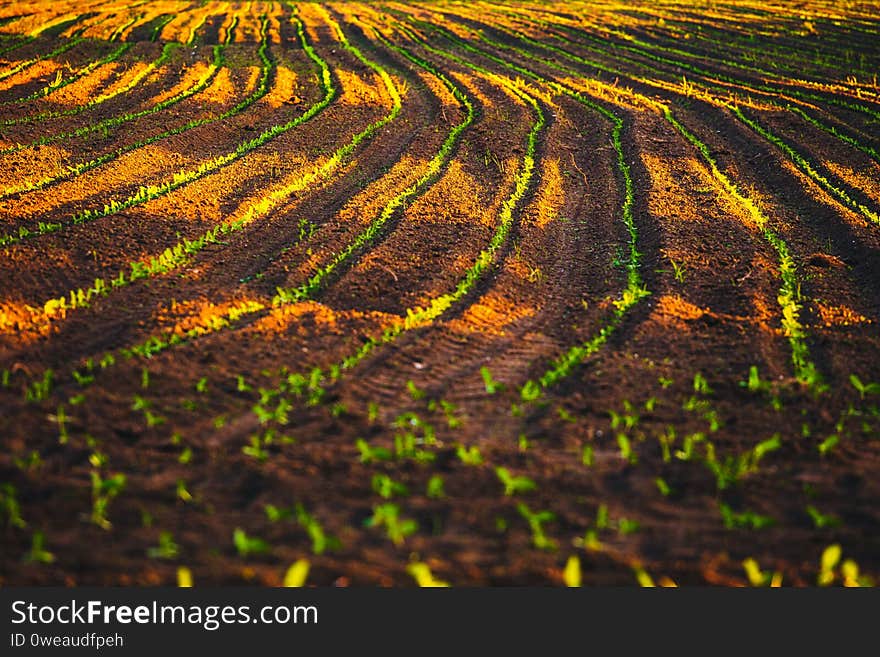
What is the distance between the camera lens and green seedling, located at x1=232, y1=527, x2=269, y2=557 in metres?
3.51

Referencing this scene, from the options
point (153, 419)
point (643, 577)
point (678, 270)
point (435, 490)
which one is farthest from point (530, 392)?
point (678, 270)

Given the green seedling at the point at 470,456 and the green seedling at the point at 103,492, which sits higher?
the green seedling at the point at 470,456

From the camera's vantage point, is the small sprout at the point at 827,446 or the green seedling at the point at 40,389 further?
the green seedling at the point at 40,389

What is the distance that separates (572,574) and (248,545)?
164 centimetres

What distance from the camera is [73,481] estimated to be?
3951 mm

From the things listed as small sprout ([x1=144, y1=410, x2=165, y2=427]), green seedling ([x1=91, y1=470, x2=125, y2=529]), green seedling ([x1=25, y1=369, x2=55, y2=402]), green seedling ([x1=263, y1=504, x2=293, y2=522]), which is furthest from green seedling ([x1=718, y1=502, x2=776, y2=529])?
green seedling ([x1=25, y1=369, x2=55, y2=402])

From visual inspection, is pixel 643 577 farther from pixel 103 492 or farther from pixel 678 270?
pixel 678 270

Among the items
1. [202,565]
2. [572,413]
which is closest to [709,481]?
[572,413]

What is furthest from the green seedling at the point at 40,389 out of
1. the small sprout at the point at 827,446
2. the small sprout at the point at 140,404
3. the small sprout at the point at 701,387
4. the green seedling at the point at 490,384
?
the small sprout at the point at 827,446

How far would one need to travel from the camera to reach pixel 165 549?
3494 millimetres

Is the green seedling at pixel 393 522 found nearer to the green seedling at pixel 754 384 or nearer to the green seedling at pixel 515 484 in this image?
the green seedling at pixel 515 484

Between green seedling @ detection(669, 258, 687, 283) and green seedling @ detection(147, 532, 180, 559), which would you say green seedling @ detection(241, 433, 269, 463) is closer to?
green seedling @ detection(147, 532, 180, 559)

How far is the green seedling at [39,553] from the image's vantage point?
3.41 meters

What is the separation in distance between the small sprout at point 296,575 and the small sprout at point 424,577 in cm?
51
